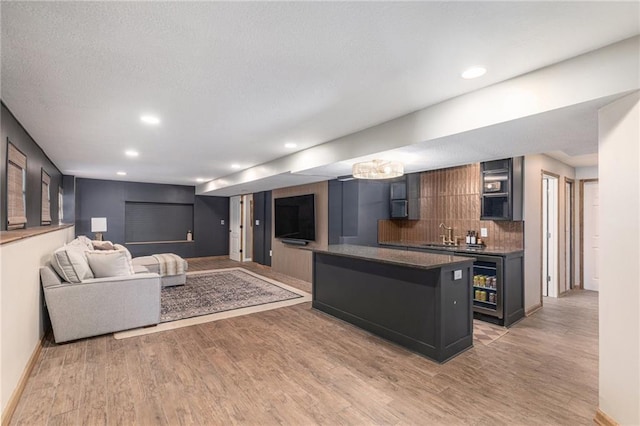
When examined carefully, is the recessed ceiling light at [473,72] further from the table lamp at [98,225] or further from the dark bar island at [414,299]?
the table lamp at [98,225]

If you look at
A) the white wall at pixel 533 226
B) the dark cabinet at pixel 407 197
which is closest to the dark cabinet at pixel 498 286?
the white wall at pixel 533 226

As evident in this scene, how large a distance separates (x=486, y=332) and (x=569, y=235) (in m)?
3.52

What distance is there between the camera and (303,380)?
8.39 feet

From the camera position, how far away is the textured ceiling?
60.1 inches

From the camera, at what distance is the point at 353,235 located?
5562mm

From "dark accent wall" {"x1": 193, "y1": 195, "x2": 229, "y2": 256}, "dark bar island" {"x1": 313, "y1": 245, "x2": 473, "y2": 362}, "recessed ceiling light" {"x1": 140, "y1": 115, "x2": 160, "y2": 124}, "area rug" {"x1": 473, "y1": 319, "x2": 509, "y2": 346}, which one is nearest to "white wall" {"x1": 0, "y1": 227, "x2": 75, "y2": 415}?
"recessed ceiling light" {"x1": 140, "y1": 115, "x2": 160, "y2": 124}

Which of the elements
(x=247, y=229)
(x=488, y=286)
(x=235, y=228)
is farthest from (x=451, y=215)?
(x=235, y=228)

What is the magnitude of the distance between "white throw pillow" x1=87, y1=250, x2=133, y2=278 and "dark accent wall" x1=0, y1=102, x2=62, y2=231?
0.88 metres

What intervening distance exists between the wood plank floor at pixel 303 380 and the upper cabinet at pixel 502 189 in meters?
1.53

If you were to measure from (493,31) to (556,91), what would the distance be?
730mm

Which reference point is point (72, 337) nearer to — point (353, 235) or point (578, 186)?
point (353, 235)

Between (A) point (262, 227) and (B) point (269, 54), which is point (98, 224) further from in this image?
(B) point (269, 54)

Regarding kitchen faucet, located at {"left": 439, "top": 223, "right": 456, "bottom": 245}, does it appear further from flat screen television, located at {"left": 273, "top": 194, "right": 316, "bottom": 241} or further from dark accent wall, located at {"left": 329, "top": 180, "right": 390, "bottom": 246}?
flat screen television, located at {"left": 273, "top": 194, "right": 316, "bottom": 241}

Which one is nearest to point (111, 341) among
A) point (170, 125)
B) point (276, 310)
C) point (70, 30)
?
point (276, 310)
